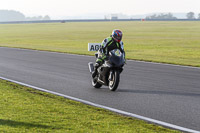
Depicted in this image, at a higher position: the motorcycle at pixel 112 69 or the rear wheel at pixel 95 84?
the motorcycle at pixel 112 69

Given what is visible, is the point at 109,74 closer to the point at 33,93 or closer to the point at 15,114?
the point at 33,93

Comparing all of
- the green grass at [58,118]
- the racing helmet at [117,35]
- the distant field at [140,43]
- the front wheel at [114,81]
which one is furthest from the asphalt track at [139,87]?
the distant field at [140,43]

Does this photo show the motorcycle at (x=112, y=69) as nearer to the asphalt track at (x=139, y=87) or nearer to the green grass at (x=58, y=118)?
the asphalt track at (x=139, y=87)

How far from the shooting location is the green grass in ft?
22.0

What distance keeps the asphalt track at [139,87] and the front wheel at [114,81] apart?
0.55 ft

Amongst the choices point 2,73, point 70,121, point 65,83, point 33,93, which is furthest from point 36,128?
point 2,73

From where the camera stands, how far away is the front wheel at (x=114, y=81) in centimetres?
1086

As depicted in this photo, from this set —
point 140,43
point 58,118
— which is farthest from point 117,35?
point 140,43

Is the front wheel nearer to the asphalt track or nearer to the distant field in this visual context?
the asphalt track

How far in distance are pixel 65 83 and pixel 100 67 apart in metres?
1.72

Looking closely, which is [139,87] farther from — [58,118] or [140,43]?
[140,43]

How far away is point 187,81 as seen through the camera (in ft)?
42.6

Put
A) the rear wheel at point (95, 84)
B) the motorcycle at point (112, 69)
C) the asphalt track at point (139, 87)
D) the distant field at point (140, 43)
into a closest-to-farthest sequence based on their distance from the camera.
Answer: the asphalt track at point (139, 87) → the motorcycle at point (112, 69) → the rear wheel at point (95, 84) → the distant field at point (140, 43)

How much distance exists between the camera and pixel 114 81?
36.0 feet
